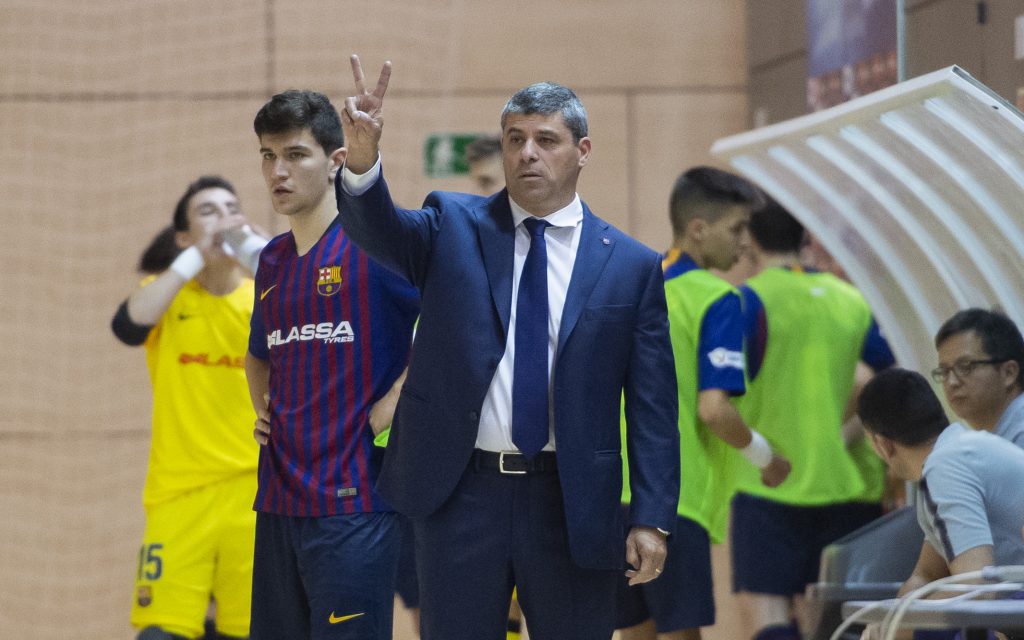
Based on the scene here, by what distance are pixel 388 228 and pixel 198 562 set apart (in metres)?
2.27

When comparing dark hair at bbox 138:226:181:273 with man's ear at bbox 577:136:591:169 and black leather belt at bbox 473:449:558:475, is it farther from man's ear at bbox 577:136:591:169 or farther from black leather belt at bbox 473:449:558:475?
black leather belt at bbox 473:449:558:475

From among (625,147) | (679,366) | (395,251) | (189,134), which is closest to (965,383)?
(679,366)

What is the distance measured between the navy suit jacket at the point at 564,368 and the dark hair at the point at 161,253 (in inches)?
111

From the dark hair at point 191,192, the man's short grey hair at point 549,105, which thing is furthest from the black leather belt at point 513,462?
the dark hair at point 191,192

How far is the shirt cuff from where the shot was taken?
340cm

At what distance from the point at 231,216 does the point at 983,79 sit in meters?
2.93

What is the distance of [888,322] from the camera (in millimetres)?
5746

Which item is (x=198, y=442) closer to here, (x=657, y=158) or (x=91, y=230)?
(x=91, y=230)

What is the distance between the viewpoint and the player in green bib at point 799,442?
6.09m

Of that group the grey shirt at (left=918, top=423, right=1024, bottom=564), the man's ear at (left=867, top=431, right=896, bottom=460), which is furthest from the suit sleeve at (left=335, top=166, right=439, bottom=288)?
the man's ear at (left=867, top=431, right=896, bottom=460)

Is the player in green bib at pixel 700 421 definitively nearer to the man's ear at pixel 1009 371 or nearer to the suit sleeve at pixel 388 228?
the man's ear at pixel 1009 371

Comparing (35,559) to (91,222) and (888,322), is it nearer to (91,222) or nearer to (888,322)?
(91,222)

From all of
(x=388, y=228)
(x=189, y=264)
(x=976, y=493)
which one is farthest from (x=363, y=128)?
(x=189, y=264)

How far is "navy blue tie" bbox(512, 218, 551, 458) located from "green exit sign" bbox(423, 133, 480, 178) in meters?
4.75
